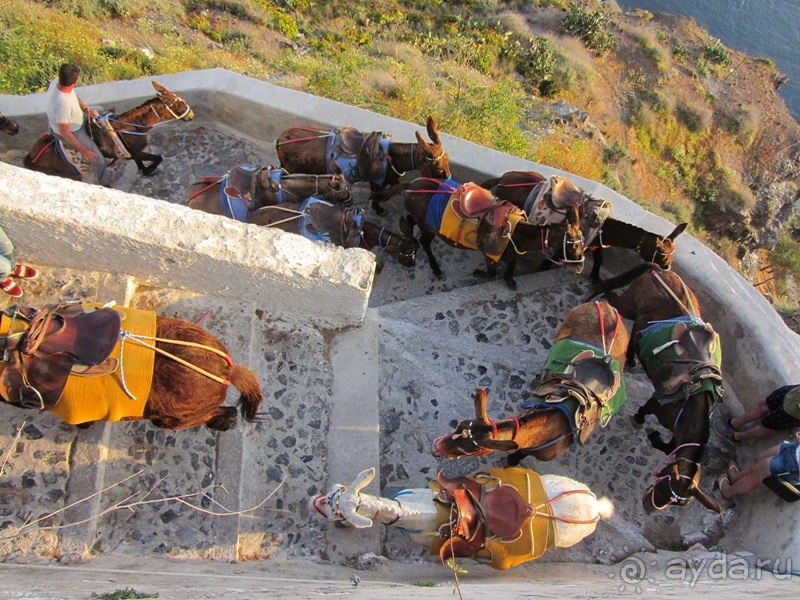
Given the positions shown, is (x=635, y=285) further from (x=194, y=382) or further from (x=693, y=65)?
(x=693, y=65)

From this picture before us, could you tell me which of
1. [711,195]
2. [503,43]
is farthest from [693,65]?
[503,43]

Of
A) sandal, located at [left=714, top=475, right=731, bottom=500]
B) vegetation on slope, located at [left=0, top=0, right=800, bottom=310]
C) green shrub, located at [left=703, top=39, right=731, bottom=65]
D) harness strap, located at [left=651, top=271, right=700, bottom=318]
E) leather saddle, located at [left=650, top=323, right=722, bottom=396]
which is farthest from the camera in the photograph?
green shrub, located at [left=703, top=39, right=731, bottom=65]

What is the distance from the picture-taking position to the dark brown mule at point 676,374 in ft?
13.8

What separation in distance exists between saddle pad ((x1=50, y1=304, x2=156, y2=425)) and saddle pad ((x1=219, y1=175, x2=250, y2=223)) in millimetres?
2308

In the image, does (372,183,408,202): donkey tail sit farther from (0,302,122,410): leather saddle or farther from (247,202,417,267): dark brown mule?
(0,302,122,410): leather saddle

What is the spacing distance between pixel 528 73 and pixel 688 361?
40.1 feet

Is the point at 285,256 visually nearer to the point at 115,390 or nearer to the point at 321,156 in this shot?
the point at 115,390

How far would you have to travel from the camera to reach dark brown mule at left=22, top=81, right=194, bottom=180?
18.6 ft

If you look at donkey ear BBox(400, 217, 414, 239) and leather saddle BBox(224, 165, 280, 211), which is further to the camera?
donkey ear BBox(400, 217, 414, 239)

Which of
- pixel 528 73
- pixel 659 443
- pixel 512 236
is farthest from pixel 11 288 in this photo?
pixel 528 73

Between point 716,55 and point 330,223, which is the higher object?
point 716,55

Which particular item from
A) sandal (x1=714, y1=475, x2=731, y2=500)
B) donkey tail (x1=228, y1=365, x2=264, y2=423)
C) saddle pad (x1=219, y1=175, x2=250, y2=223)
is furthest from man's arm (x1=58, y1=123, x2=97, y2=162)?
sandal (x1=714, y1=475, x2=731, y2=500)

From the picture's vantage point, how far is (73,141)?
5.50 m

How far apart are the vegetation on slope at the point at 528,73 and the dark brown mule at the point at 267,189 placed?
2853 mm
